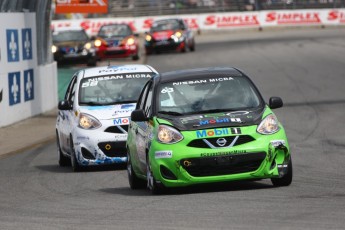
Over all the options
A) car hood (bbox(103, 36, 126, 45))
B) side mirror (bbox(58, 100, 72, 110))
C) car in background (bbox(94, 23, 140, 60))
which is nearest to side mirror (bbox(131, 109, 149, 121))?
side mirror (bbox(58, 100, 72, 110))

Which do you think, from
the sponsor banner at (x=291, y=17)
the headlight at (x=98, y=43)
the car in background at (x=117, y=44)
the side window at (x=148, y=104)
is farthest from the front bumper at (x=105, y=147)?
the sponsor banner at (x=291, y=17)

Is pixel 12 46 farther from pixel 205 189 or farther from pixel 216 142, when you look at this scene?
pixel 216 142

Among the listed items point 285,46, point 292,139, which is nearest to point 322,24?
point 285,46

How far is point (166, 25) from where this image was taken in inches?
A: 1939

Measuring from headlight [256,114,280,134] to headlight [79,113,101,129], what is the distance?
4.20m

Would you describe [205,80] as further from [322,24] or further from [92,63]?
[322,24]

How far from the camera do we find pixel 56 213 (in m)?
10.6

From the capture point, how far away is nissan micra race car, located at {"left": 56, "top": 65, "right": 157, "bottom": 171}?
1551 centimetres

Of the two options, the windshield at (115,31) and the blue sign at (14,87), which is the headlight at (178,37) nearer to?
the windshield at (115,31)

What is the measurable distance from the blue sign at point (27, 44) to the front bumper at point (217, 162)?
47.0 ft

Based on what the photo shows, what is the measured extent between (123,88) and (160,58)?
1164 inches

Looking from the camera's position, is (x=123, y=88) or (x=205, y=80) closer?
(x=205, y=80)

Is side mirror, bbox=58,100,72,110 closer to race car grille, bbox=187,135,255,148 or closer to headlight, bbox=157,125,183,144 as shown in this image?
headlight, bbox=157,125,183,144

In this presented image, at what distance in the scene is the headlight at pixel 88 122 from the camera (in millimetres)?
15664
